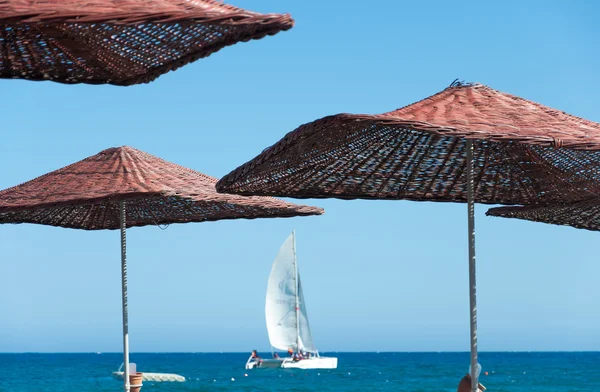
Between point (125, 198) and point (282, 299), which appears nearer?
point (125, 198)

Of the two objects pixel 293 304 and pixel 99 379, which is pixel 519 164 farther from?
pixel 99 379

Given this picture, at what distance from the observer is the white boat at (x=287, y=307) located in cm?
3262

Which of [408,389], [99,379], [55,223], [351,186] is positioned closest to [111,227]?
[55,223]

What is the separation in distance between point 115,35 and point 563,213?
142 inches

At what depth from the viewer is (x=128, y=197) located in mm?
5621

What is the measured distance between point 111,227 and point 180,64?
170 inches

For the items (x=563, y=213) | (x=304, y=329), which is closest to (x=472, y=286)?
(x=563, y=213)

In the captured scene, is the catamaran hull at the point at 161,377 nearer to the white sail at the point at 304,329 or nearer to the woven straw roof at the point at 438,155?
the white sail at the point at 304,329

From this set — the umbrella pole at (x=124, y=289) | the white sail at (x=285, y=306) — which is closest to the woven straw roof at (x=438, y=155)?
the umbrella pole at (x=124, y=289)

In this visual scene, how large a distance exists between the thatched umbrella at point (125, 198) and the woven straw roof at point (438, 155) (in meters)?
0.79

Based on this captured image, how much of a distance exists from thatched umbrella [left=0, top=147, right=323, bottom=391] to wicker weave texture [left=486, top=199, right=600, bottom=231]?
1.23 m

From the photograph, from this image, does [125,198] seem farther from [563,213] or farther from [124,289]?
[563,213]

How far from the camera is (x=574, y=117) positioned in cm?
472

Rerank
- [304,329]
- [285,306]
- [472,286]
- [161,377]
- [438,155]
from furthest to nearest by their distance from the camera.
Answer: [161,377] < [304,329] < [285,306] < [438,155] < [472,286]
